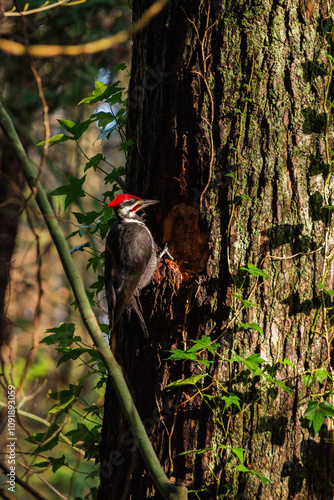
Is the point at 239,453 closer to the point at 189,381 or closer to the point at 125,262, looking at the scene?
the point at 189,381

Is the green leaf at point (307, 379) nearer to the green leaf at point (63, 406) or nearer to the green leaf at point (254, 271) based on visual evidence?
the green leaf at point (254, 271)

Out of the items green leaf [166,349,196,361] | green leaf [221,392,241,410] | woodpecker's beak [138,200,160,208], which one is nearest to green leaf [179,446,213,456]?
green leaf [221,392,241,410]

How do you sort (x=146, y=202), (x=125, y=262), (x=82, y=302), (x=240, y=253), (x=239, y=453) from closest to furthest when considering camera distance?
1. (x=82, y=302)
2. (x=239, y=453)
3. (x=240, y=253)
4. (x=146, y=202)
5. (x=125, y=262)

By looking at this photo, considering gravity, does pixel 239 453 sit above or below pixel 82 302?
below

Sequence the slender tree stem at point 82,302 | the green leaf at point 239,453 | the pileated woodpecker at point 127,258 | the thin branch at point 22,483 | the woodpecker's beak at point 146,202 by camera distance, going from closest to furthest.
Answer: the thin branch at point 22,483 < the slender tree stem at point 82,302 < the green leaf at point 239,453 < the woodpecker's beak at point 146,202 < the pileated woodpecker at point 127,258

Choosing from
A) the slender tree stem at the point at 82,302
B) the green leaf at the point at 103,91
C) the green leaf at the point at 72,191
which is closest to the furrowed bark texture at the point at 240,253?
the slender tree stem at the point at 82,302

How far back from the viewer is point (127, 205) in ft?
8.21

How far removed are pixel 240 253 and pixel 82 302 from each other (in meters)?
0.77

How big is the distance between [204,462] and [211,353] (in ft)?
1.47

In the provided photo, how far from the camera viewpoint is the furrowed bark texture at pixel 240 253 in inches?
72.8

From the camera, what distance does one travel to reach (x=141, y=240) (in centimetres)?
272

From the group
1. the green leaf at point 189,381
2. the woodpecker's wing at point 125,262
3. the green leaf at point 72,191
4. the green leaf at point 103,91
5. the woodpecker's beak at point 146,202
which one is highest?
the green leaf at point 103,91

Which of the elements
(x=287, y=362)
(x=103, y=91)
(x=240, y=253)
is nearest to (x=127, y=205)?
(x=103, y=91)

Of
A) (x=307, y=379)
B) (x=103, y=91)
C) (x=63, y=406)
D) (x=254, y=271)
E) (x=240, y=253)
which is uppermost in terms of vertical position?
(x=103, y=91)
